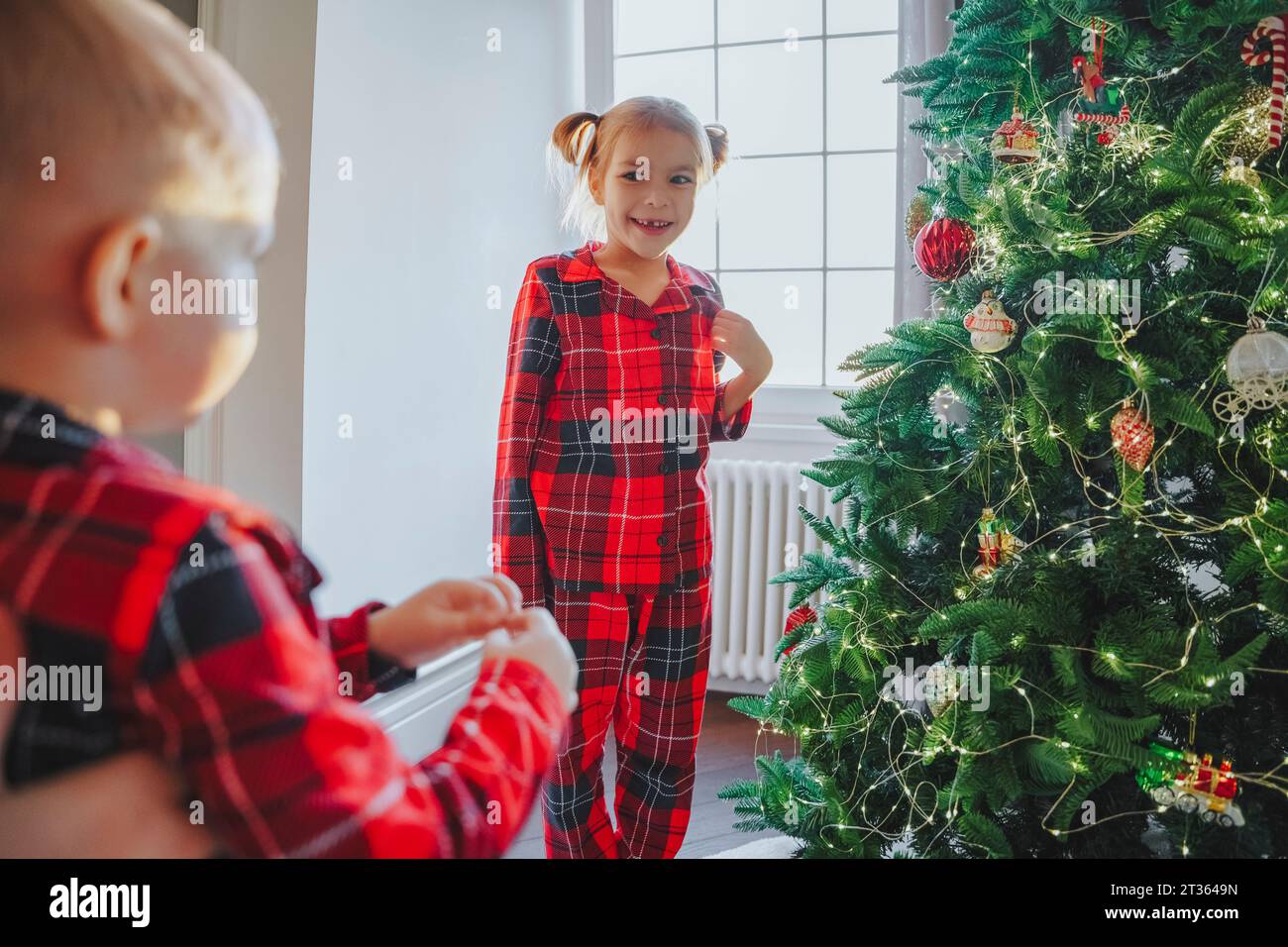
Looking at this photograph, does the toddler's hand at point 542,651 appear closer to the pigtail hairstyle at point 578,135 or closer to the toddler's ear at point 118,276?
the toddler's ear at point 118,276

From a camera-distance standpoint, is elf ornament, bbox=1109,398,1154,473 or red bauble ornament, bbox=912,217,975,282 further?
red bauble ornament, bbox=912,217,975,282

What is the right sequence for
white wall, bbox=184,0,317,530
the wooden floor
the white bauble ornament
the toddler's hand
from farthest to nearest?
the wooden floor < the white bauble ornament < white wall, bbox=184,0,317,530 < the toddler's hand

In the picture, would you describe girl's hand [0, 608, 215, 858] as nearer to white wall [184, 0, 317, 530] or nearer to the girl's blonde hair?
white wall [184, 0, 317, 530]

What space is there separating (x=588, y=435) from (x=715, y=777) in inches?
40.7

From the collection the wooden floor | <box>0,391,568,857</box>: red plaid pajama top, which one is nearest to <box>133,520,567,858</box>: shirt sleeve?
<box>0,391,568,857</box>: red plaid pajama top

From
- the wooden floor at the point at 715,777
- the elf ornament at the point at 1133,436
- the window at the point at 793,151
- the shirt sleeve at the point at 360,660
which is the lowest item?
the wooden floor at the point at 715,777

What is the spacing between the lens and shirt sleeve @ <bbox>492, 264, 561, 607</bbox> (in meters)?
1.36

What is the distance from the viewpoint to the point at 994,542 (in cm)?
126

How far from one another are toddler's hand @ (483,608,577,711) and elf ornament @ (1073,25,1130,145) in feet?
3.52

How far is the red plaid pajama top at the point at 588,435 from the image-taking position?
1.37 m

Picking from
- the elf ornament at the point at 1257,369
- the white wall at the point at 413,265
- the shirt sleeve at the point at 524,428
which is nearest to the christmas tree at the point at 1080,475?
the elf ornament at the point at 1257,369

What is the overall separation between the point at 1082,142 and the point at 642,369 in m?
0.67

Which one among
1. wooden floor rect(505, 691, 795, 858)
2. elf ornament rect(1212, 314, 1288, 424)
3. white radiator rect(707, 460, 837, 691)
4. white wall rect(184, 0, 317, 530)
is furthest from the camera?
white radiator rect(707, 460, 837, 691)

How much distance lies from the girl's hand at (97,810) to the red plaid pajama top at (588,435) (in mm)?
896
